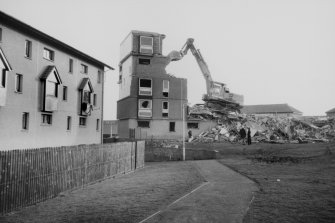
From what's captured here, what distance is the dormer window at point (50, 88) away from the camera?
25.8m

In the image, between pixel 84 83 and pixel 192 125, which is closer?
pixel 84 83

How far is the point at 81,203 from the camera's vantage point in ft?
33.7

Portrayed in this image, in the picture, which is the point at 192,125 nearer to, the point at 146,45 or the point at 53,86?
the point at 146,45

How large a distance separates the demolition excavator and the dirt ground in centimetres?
3516

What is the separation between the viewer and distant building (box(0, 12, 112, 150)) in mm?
22306

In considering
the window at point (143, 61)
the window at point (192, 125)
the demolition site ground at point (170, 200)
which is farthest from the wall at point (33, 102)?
the window at point (192, 125)

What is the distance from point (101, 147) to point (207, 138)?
29325 millimetres

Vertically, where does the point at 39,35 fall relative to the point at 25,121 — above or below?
above

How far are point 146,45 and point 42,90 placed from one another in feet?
74.0

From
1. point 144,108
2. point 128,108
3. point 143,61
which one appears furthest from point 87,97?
point 143,61

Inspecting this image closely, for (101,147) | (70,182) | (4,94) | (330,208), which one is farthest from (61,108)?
(330,208)

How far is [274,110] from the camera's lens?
10306 cm

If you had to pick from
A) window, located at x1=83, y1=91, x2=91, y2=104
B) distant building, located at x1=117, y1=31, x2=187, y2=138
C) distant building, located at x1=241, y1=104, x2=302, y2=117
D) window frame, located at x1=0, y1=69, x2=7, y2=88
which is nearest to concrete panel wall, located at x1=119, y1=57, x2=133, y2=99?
distant building, located at x1=117, y1=31, x2=187, y2=138

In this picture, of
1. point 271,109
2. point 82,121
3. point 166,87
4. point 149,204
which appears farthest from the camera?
point 271,109
